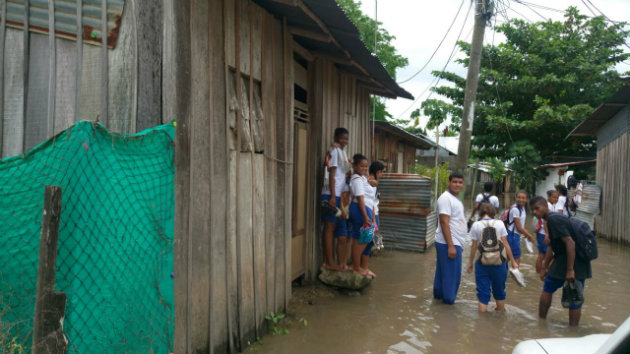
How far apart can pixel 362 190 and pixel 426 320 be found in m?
1.81

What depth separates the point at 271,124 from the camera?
14.4ft

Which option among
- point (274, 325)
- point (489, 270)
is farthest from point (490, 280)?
point (274, 325)

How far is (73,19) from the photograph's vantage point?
9.28 ft

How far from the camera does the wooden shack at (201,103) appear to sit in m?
2.82

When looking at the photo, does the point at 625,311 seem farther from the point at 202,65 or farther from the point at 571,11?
the point at 571,11

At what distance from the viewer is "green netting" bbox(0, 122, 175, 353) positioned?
2.19m

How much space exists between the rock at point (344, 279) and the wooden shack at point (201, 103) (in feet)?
3.95

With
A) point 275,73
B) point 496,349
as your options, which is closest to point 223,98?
point 275,73

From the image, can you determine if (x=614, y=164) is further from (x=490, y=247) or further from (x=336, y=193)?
(x=336, y=193)

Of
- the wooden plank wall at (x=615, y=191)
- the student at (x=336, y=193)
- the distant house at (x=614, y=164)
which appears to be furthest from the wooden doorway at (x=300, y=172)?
the wooden plank wall at (x=615, y=191)

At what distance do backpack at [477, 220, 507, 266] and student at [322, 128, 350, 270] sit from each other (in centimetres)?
180

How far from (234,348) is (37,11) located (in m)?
3.03

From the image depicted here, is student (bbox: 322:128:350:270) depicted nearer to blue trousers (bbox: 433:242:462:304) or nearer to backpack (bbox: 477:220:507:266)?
blue trousers (bbox: 433:242:462:304)

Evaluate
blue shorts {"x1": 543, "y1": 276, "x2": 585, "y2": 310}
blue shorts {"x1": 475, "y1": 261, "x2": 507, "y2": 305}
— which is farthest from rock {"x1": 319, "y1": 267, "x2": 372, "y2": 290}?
blue shorts {"x1": 543, "y1": 276, "x2": 585, "y2": 310}
